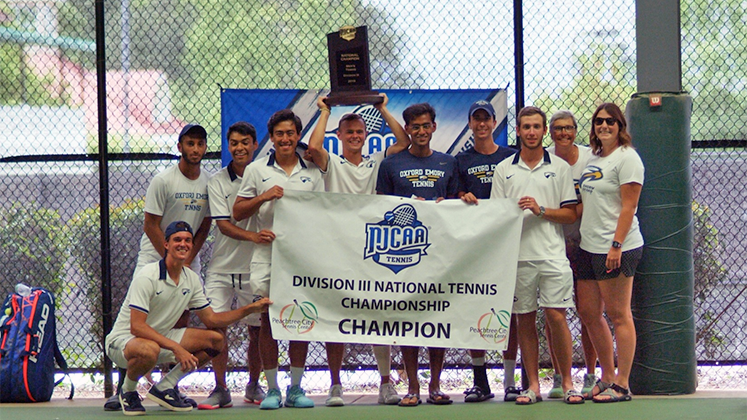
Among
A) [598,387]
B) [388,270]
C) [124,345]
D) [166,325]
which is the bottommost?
[598,387]

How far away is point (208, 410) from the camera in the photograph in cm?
506

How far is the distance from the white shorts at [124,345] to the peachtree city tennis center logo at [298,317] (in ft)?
1.89

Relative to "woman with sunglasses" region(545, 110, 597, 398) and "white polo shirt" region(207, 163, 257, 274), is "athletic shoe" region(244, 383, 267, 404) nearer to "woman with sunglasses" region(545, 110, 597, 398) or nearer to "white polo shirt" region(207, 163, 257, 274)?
"white polo shirt" region(207, 163, 257, 274)

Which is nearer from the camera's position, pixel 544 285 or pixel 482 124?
pixel 544 285

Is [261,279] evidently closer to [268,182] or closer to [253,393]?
[268,182]

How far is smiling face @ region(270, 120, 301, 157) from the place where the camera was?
5043 millimetres

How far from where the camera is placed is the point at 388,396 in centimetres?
515

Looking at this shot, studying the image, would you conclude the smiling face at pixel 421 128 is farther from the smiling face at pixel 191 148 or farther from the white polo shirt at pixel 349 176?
the smiling face at pixel 191 148

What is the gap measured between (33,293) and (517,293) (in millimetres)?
3162

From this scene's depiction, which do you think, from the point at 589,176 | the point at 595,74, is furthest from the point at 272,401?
the point at 595,74

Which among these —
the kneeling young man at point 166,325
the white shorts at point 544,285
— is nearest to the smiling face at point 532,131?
the white shorts at point 544,285

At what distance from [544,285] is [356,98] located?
159 centimetres

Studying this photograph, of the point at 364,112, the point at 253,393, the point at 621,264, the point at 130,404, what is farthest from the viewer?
the point at 364,112

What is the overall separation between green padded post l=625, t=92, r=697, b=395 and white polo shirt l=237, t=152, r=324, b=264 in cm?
207
